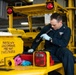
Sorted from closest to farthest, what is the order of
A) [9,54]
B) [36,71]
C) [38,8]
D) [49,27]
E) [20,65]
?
1. [36,71]
2. [20,65]
3. [9,54]
4. [49,27]
5. [38,8]

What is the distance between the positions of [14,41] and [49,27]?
26.7 inches

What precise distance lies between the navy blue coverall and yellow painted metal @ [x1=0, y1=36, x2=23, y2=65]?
51 cm

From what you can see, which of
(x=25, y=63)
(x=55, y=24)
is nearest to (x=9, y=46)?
(x=25, y=63)

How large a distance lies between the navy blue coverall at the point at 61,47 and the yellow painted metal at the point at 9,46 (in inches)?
19.9

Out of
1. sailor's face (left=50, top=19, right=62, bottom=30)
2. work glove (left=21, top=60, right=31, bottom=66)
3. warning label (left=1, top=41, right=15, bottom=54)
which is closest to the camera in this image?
work glove (left=21, top=60, right=31, bottom=66)

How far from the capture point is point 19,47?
3.83m

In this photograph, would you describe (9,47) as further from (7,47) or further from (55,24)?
(55,24)

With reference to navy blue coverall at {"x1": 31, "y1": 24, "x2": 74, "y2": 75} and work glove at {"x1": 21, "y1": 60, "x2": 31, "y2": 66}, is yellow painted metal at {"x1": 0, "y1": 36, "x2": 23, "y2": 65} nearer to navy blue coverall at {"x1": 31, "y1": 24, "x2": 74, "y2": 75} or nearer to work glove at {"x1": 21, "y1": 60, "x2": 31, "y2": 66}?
work glove at {"x1": 21, "y1": 60, "x2": 31, "y2": 66}

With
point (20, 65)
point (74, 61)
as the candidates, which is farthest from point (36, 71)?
point (74, 61)

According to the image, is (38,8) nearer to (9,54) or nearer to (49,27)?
(49,27)

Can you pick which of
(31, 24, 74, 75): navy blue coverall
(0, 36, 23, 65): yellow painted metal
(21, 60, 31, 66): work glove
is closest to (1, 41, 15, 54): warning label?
(0, 36, 23, 65): yellow painted metal

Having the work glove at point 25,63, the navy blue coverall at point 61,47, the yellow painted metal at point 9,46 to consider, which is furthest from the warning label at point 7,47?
the navy blue coverall at point 61,47

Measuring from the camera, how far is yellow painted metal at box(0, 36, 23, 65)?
349 centimetres

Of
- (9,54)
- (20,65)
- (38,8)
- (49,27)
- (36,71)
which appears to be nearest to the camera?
(36,71)
